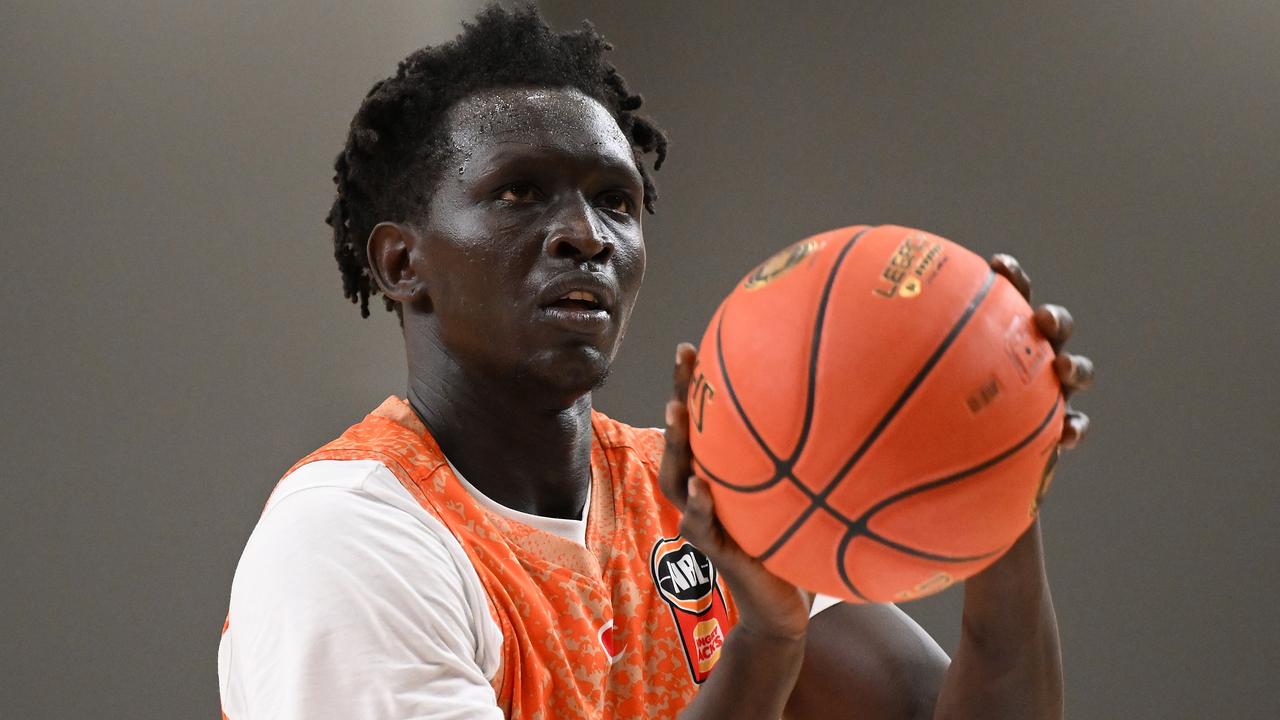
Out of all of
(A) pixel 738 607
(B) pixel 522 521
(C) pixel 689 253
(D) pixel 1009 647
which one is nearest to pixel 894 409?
(A) pixel 738 607

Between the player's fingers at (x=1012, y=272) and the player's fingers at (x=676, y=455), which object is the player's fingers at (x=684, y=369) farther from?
the player's fingers at (x=1012, y=272)

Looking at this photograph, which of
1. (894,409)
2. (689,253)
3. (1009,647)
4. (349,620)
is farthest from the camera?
(689,253)

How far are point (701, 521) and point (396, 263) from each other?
0.69 metres

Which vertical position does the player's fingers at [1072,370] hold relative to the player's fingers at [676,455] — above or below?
above

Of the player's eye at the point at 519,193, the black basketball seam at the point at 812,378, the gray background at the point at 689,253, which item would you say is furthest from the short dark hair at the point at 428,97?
the gray background at the point at 689,253

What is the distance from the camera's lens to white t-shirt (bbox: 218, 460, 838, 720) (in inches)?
45.1

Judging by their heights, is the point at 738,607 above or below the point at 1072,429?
below

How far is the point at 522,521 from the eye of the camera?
4.82ft

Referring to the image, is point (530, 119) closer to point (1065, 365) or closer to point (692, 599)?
point (692, 599)

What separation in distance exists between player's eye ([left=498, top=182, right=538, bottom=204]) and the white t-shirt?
0.37 metres

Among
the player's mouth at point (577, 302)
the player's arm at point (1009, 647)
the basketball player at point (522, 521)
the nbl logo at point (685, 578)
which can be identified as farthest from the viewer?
the nbl logo at point (685, 578)

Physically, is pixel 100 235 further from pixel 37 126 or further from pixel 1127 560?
pixel 1127 560

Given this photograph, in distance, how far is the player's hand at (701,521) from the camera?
1063mm

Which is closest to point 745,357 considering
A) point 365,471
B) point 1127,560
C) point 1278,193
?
point 365,471
